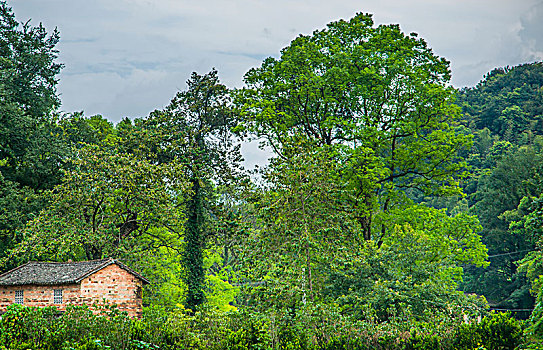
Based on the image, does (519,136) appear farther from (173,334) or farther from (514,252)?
(173,334)

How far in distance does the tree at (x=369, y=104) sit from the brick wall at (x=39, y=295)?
979 centimetres

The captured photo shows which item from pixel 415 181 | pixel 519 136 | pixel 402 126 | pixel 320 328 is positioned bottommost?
pixel 320 328

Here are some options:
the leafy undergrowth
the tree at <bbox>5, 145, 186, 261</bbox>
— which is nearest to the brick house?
the tree at <bbox>5, 145, 186, 261</bbox>

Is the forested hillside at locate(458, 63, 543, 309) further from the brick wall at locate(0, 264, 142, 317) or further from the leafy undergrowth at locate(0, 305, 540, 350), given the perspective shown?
the brick wall at locate(0, 264, 142, 317)

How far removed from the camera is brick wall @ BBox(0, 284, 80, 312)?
1866cm

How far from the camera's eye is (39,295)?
62.3ft

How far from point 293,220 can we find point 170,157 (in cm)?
1261

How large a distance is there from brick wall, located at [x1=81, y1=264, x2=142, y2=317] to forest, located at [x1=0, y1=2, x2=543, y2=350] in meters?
2.12

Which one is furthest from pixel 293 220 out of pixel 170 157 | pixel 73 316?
pixel 170 157

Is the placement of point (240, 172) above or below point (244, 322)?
above

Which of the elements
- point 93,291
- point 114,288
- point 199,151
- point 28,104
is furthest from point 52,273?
point 28,104

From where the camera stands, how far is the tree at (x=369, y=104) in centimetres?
2059

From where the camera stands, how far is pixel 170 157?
2589cm

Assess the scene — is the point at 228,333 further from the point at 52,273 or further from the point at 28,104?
the point at 28,104
